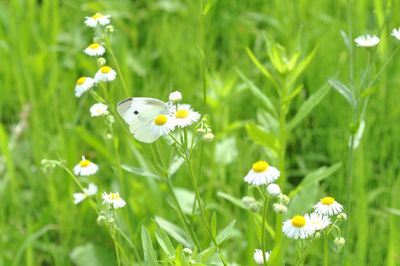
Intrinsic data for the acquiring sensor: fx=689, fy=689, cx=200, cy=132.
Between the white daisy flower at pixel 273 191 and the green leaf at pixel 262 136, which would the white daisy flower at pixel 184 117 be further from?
the green leaf at pixel 262 136

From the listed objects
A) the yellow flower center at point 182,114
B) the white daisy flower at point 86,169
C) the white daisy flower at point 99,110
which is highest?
the white daisy flower at point 99,110

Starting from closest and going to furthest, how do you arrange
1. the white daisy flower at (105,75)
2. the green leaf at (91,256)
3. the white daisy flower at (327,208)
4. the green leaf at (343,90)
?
the white daisy flower at (327,208) < the white daisy flower at (105,75) < the green leaf at (343,90) < the green leaf at (91,256)

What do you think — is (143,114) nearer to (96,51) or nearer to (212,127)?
(96,51)

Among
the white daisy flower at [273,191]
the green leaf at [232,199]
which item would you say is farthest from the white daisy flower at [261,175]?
the green leaf at [232,199]

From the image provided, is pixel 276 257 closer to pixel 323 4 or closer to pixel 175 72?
pixel 175 72

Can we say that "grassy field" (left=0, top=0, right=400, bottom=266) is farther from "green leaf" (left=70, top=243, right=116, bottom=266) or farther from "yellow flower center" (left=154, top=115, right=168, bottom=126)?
"yellow flower center" (left=154, top=115, right=168, bottom=126)
